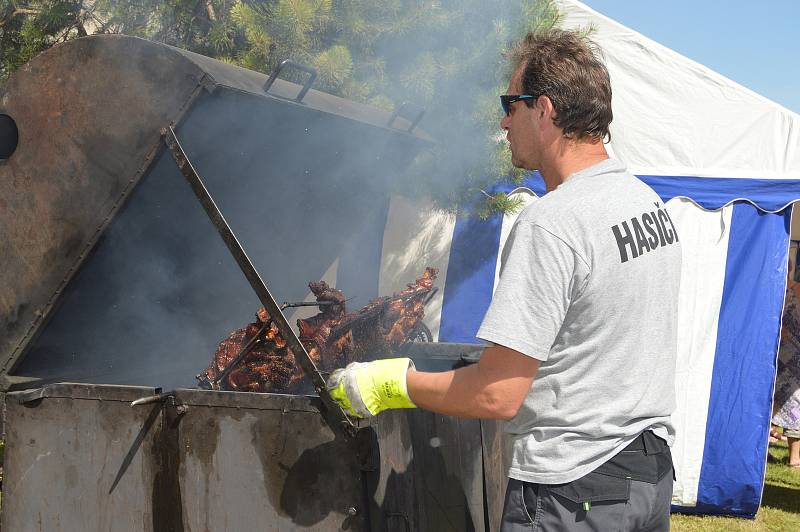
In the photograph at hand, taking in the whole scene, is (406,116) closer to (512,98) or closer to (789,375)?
(512,98)

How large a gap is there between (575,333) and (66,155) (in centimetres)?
194

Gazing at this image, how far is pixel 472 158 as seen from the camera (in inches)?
180

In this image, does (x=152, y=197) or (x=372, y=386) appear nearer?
(x=372, y=386)

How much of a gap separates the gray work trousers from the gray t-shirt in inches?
2.0

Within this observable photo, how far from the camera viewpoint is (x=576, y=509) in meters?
1.74

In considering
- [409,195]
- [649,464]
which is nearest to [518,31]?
[409,195]

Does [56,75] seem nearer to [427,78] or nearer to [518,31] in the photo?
[427,78]

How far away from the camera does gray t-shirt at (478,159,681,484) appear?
162 cm

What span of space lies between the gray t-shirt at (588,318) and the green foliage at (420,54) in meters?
2.66

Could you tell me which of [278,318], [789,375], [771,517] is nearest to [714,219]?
[789,375]

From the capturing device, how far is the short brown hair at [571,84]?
178 cm

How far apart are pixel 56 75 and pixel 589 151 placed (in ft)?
6.37

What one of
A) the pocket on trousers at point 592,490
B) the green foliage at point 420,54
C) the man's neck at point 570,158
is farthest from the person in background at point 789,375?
the man's neck at point 570,158

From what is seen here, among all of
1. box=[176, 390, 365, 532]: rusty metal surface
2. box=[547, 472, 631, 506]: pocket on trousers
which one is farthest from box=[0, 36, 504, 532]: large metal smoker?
box=[547, 472, 631, 506]: pocket on trousers
